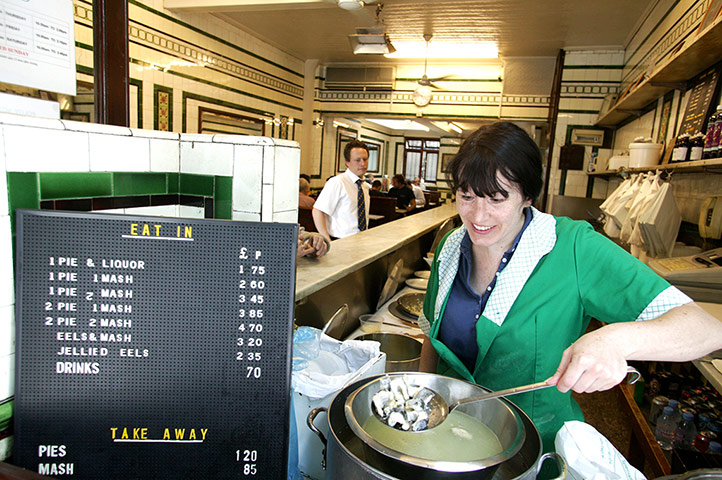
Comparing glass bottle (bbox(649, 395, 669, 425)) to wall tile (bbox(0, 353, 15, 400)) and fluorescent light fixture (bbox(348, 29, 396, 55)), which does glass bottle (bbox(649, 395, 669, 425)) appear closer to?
wall tile (bbox(0, 353, 15, 400))

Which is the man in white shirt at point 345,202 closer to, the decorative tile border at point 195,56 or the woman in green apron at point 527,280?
the decorative tile border at point 195,56

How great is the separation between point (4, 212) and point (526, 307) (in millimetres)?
1275

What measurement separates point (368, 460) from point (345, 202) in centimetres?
401

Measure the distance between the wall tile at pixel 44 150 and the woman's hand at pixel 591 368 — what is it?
1.08 meters

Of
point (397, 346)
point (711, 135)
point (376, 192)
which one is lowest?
point (397, 346)

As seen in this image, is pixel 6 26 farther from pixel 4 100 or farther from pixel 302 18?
pixel 302 18

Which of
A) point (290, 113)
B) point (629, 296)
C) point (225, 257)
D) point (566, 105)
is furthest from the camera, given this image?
point (290, 113)

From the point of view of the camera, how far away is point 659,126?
473 cm

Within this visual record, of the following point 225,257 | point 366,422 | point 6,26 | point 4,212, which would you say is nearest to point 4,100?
point 6,26

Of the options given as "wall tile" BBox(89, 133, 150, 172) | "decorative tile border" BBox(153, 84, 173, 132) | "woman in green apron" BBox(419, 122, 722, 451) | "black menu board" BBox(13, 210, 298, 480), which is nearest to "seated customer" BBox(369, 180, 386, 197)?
"decorative tile border" BBox(153, 84, 173, 132)

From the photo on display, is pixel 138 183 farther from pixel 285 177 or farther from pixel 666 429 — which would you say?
pixel 666 429

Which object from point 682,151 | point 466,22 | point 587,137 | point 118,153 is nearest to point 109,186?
point 118,153

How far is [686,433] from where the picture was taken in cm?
246

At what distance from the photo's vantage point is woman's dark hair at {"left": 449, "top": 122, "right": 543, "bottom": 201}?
4.25ft
